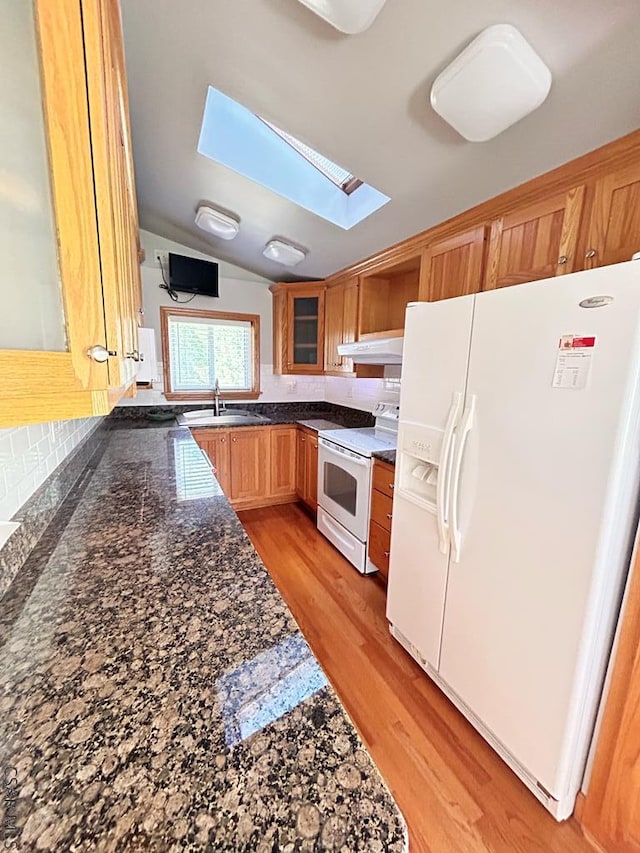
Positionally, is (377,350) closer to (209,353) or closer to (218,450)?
(218,450)

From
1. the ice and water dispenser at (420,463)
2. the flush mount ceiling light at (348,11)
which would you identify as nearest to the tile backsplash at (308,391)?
the ice and water dispenser at (420,463)

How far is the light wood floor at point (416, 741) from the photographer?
1.10 meters

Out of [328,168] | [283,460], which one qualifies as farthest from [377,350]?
[283,460]

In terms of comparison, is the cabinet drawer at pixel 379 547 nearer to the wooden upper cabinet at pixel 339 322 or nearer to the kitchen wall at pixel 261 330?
the kitchen wall at pixel 261 330

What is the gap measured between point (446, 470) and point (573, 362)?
58 cm

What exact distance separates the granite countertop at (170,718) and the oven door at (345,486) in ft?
4.82

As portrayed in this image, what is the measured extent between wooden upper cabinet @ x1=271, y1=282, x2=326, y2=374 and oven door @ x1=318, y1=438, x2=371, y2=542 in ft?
3.36

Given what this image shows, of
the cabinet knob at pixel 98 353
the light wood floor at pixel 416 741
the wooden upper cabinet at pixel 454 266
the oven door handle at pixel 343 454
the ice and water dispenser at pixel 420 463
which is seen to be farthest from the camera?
the oven door handle at pixel 343 454

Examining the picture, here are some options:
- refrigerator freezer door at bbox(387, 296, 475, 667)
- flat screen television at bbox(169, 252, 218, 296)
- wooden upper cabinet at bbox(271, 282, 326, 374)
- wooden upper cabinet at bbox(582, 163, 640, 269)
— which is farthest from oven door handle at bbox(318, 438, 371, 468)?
flat screen television at bbox(169, 252, 218, 296)

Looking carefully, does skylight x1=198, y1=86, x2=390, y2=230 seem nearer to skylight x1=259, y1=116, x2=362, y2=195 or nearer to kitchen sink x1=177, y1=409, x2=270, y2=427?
skylight x1=259, y1=116, x2=362, y2=195

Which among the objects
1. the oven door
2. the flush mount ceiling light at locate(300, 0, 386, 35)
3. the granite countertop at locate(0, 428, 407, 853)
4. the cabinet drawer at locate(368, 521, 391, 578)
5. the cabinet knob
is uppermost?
the flush mount ceiling light at locate(300, 0, 386, 35)

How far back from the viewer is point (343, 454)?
256cm

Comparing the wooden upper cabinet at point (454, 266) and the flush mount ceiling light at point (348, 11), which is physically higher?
the flush mount ceiling light at point (348, 11)

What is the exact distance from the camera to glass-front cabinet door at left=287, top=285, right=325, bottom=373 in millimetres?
3412
